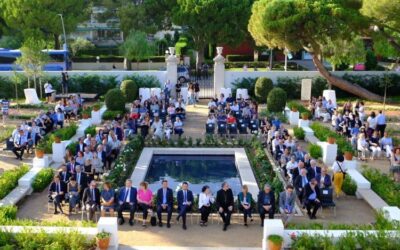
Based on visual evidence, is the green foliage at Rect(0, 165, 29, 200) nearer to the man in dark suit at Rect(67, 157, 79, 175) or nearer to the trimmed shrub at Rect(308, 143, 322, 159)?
the man in dark suit at Rect(67, 157, 79, 175)

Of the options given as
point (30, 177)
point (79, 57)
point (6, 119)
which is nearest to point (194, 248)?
point (30, 177)

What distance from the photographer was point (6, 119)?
24.7 metres

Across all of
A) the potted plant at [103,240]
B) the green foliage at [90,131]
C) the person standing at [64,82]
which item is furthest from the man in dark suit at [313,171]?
the person standing at [64,82]

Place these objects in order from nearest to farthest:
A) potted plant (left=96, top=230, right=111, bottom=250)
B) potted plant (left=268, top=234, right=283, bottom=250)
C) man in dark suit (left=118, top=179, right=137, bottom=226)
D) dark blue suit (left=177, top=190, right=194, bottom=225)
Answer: potted plant (left=268, top=234, right=283, bottom=250), potted plant (left=96, top=230, right=111, bottom=250), dark blue suit (left=177, top=190, right=194, bottom=225), man in dark suit (left=118, top=179, right=137, bottom=226)

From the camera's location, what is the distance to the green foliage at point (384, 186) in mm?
13141

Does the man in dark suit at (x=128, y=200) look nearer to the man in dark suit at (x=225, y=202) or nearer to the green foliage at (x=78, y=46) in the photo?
the man in dark suit at (x=225, y=202)

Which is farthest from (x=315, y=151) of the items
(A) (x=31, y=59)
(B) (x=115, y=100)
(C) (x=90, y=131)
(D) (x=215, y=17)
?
(D) (x=215, y=17)

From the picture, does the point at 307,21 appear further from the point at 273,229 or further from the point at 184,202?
the point at 273,229

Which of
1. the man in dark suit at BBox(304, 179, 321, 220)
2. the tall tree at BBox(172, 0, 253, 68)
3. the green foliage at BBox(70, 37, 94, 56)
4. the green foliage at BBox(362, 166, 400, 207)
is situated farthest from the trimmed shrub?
the green foliage at BBox(70, 37, 94, 56)

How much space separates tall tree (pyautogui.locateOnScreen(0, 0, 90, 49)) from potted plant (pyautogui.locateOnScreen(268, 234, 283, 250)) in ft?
125

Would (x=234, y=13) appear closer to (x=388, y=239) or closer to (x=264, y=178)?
(x=264, y=178)

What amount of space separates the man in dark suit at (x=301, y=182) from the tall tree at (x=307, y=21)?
46.8ft

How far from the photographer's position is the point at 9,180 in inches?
554

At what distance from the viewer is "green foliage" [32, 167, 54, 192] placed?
566 inches
